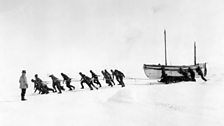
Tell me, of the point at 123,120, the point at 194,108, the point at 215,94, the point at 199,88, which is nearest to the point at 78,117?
the point at 123,120

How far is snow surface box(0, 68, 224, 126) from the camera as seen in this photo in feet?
49.6

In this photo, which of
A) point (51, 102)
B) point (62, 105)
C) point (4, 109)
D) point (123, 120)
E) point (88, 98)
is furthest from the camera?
point (88, 98)

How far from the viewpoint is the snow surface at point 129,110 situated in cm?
1511

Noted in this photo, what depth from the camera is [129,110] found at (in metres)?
17.1

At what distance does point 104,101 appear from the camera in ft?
66.5

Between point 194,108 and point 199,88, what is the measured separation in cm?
575

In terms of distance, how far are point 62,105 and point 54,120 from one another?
11.0 ft

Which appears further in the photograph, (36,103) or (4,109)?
(36,103)

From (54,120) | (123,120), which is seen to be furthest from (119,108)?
(54,120)

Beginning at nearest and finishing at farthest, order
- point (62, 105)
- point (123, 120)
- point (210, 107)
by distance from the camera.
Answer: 1. point (123, 120)
2. point (210, 107)
3. point (62, 105)

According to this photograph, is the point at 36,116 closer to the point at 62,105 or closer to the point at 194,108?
the point at 62,105

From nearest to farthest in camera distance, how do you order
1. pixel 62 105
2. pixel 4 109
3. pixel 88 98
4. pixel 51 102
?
pixel 4 109, pixel 62 105, pixel 51 102, pixel 88 98

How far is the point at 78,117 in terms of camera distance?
16.2 metres

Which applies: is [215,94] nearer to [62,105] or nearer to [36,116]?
[62,105]
